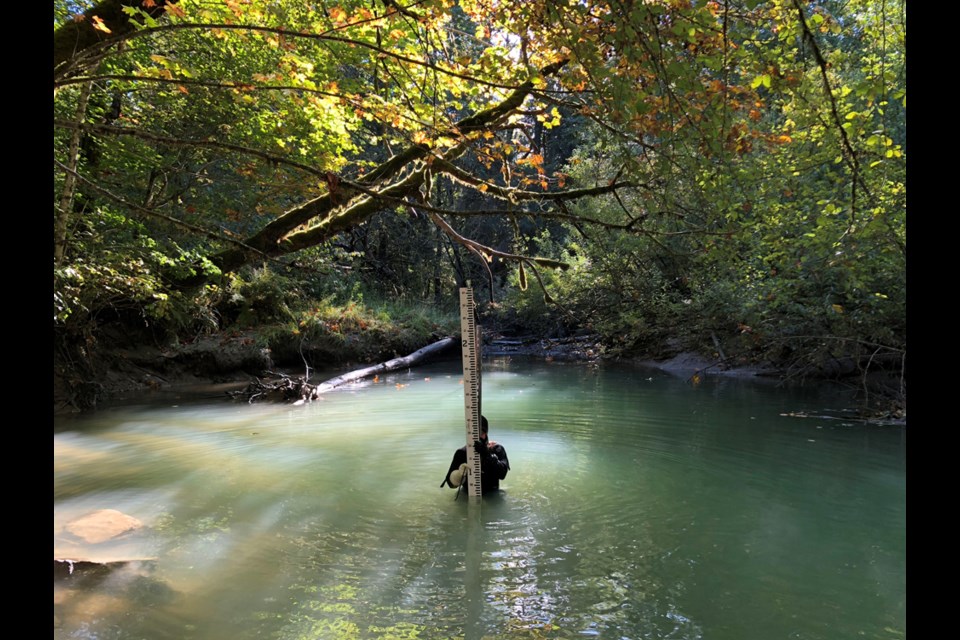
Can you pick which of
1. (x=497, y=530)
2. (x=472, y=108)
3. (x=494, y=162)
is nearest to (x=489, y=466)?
(x=497, y=530)

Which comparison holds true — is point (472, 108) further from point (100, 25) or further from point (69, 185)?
point (69, 185)

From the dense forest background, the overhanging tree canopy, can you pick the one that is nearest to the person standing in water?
the dense forest background

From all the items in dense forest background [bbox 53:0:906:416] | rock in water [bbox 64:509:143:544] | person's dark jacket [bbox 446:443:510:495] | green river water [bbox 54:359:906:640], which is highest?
dense forest background [bbox 53:0:906:416]

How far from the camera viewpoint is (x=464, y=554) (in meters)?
5.15

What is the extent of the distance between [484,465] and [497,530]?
845 millimetres

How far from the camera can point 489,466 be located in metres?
6.42

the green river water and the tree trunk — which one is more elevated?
the tree trunk

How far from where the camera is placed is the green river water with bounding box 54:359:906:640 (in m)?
4.10

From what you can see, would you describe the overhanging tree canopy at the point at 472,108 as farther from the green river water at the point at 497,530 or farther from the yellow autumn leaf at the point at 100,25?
the green river water at the point at 497,530

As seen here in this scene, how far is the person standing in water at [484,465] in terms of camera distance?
6.32 meters

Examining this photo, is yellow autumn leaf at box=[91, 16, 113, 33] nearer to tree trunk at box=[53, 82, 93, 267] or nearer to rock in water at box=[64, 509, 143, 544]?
tree trunk at box=[53, 82, 93, 267]

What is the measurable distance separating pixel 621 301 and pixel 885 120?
31.9ft

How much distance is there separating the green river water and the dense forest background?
214cm
